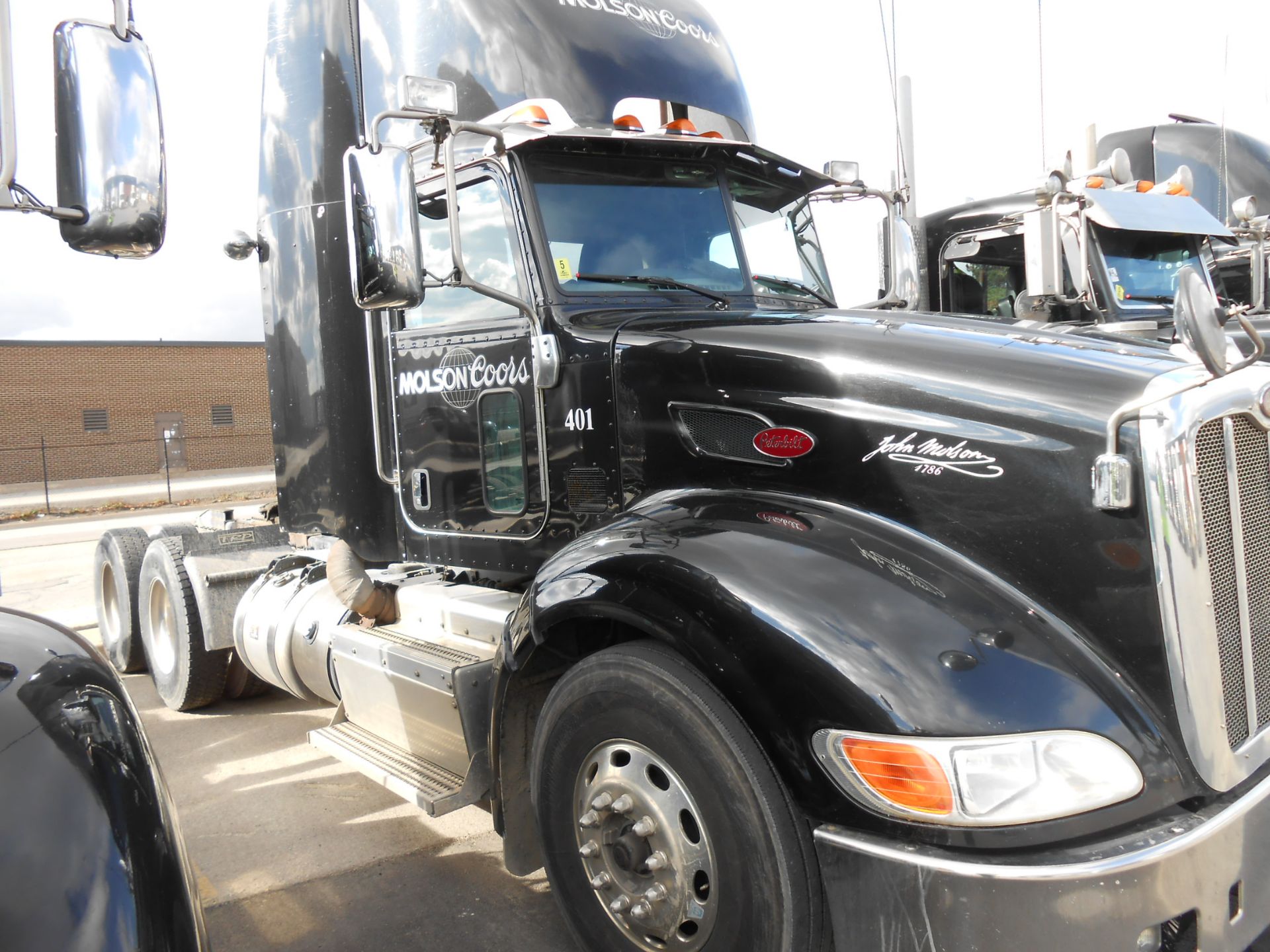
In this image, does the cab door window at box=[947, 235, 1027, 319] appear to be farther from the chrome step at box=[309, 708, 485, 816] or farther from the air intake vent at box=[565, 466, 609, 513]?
the chrome step at box=[309, 708, 485, 816]

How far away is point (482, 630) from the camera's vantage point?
3.70 meters

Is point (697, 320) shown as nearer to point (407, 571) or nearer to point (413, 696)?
point (413, 696)

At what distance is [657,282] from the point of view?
348cm

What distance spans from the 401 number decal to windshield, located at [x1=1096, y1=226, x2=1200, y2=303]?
5242 millimetres

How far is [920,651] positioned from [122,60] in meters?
1.92

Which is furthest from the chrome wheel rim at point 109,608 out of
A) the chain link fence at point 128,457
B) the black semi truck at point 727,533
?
the chain link fence at point 128,457

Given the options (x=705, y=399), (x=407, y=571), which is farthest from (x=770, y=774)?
(x=407, y=571)

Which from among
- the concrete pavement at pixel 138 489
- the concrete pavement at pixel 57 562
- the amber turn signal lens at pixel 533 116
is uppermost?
the amber turn signal lens at pixel 533 116

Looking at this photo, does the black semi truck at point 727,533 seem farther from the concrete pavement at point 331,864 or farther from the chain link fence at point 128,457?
the chain link fence at point 128,457

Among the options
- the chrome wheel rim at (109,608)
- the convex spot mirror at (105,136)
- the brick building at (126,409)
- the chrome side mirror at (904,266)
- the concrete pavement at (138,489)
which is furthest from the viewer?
the brick building at (126,409)

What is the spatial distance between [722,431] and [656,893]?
127cm

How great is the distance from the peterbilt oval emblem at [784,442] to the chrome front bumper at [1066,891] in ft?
3.31

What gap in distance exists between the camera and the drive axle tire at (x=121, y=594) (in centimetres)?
661

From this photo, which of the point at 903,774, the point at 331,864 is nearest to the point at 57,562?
the point at 331,864
